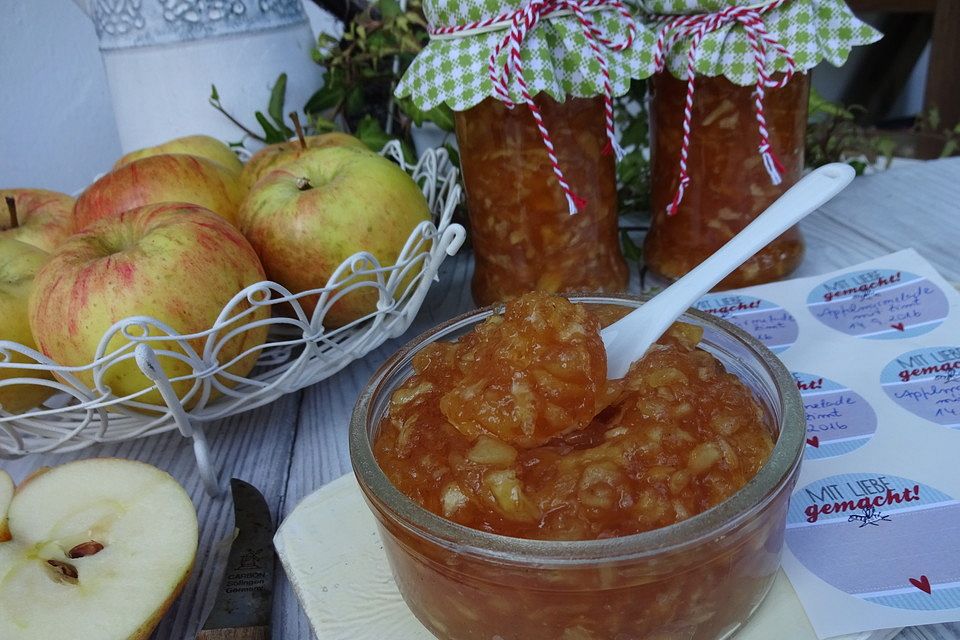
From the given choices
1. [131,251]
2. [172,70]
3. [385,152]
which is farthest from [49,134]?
[131,251]

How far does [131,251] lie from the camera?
3.20ft

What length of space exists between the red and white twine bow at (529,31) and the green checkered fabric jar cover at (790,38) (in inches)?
4.9

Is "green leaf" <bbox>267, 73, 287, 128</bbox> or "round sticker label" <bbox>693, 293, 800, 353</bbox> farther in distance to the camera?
"green leaf" <bbox>267, 73, 287, 128</bbox>

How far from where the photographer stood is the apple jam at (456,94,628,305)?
1103 mm

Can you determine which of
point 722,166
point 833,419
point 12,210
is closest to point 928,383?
→ point 833,419

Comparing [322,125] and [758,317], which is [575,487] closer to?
[758,317]

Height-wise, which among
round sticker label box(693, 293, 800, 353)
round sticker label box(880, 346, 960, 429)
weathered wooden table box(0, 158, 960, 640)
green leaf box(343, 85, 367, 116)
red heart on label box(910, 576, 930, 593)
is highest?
green leaf box(343, 85, 367, 116)

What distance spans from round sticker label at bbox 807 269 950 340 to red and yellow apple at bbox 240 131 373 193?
2.67 feet

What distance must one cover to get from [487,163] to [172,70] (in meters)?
0.78

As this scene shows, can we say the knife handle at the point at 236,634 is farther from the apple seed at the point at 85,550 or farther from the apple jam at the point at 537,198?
the apple jam at the point at 537,198

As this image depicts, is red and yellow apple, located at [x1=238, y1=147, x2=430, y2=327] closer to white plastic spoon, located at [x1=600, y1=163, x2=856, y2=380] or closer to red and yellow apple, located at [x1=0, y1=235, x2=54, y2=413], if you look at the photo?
red and yellow apple, located at [x1=0, y1=235, x2=54, y2=413]

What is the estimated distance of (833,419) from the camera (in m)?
0.89

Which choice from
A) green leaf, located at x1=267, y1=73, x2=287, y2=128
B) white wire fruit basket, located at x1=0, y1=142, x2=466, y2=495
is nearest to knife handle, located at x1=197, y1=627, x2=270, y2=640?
white wire fruit basket, located at x1=0, y1=142, x2=466, y2=495

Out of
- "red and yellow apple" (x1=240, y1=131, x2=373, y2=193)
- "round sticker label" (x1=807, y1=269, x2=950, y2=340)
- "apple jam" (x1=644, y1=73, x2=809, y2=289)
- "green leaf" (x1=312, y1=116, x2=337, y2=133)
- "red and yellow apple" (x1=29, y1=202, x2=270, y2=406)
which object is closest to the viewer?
"red and yellow apple" (x1=29, y1=202, x2=270, y2=406)
